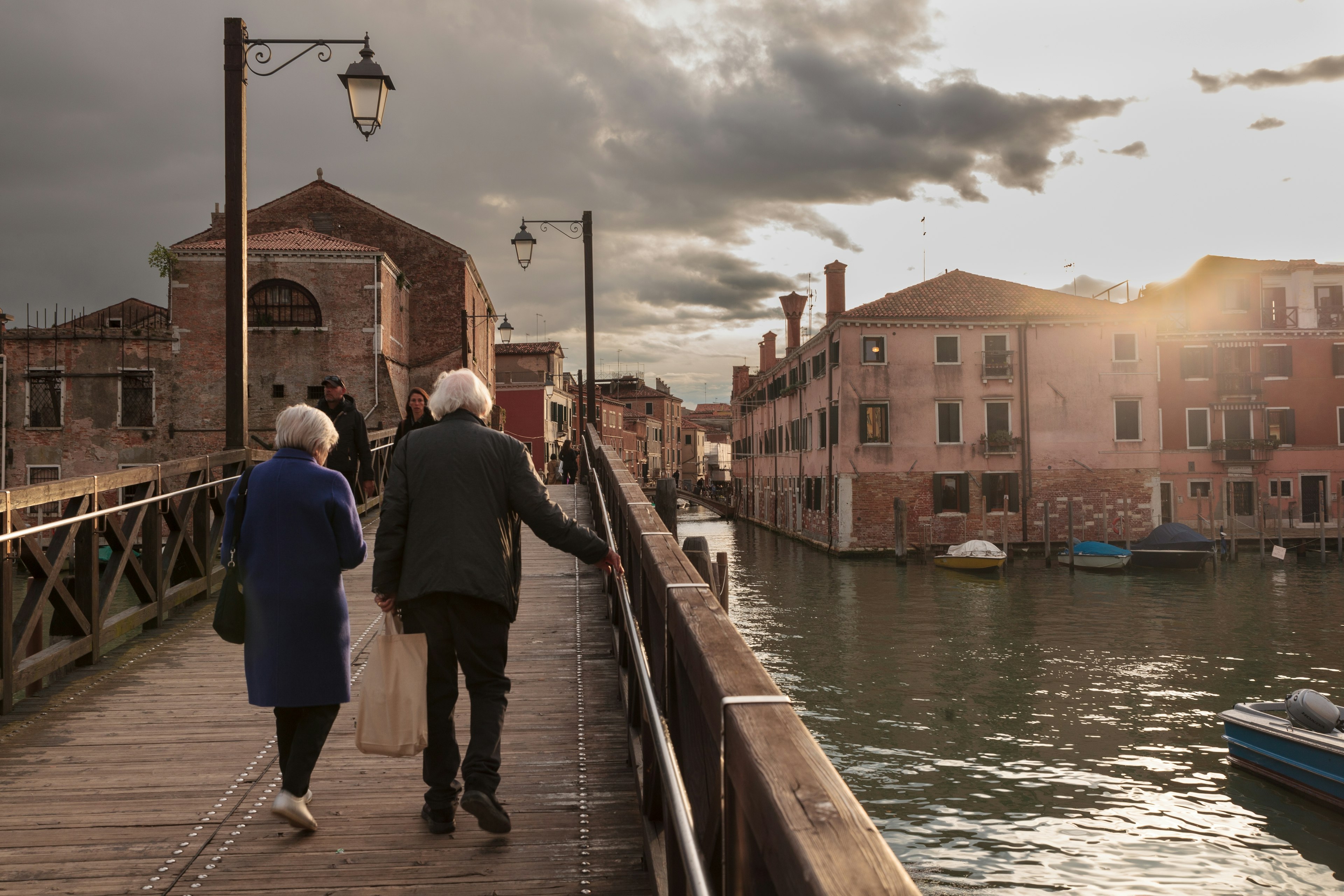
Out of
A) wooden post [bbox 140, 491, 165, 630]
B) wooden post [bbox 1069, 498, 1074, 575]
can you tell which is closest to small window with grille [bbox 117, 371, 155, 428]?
wooden post [bbox 140, 491, 165, 630]

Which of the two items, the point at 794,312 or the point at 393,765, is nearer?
the point at 393,765

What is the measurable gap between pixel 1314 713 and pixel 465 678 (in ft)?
44.9

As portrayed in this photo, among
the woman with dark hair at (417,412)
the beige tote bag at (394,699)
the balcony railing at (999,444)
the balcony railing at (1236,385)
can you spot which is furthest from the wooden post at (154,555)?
the balcony railing at (1236,385)

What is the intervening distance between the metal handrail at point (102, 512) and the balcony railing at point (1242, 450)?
38605 mm

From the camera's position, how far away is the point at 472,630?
3279mm

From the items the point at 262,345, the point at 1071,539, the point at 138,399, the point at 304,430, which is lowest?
the point at 1071,539

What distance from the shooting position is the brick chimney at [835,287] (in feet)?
127

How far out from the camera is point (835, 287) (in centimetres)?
3884

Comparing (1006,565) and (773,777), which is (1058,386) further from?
(773,777)

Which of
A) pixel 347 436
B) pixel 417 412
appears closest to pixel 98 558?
pixel 347 436

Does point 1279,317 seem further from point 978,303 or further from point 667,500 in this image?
point 667,500

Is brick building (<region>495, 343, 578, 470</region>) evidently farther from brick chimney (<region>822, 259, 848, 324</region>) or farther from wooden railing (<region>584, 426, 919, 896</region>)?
wooden railing (<region>584, 426, 919, 896</region>)

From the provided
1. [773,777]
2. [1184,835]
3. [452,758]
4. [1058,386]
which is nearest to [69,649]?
[452,758]

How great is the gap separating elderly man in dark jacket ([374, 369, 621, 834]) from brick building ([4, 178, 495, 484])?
84.6 ft
